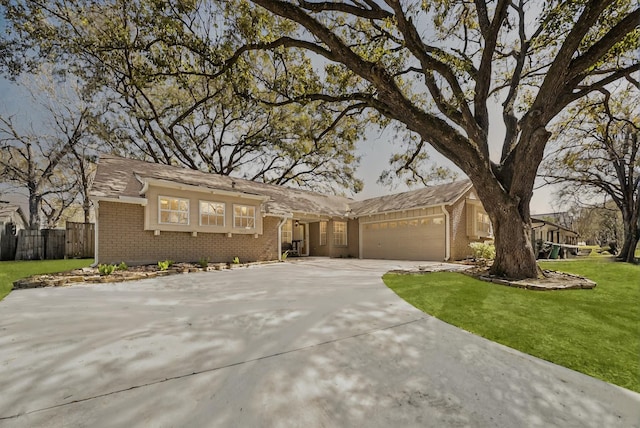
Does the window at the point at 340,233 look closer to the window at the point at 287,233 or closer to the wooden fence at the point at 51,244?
the window at the point at 287,233

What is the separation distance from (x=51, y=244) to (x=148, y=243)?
25.1ft

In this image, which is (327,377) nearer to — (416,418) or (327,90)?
(416,418)

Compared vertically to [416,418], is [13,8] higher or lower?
higher

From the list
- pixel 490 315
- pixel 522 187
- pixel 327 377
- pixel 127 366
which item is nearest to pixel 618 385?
pixel 490 315

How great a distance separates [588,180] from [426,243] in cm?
902

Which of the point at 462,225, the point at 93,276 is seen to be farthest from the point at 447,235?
the point at 93,276

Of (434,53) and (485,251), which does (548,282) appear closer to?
(485,251)

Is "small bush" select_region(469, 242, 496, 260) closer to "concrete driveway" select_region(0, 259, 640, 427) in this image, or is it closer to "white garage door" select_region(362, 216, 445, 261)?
"white garage door" select_region(362, 216, 445, 261)

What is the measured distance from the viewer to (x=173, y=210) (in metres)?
9.59

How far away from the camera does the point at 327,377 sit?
2186mm

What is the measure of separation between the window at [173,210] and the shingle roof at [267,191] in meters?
0.71

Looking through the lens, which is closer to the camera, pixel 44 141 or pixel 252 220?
pixel 252 220

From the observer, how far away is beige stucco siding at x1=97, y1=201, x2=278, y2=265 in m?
8.48

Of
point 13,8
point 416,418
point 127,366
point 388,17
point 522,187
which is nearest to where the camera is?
point 416,418
